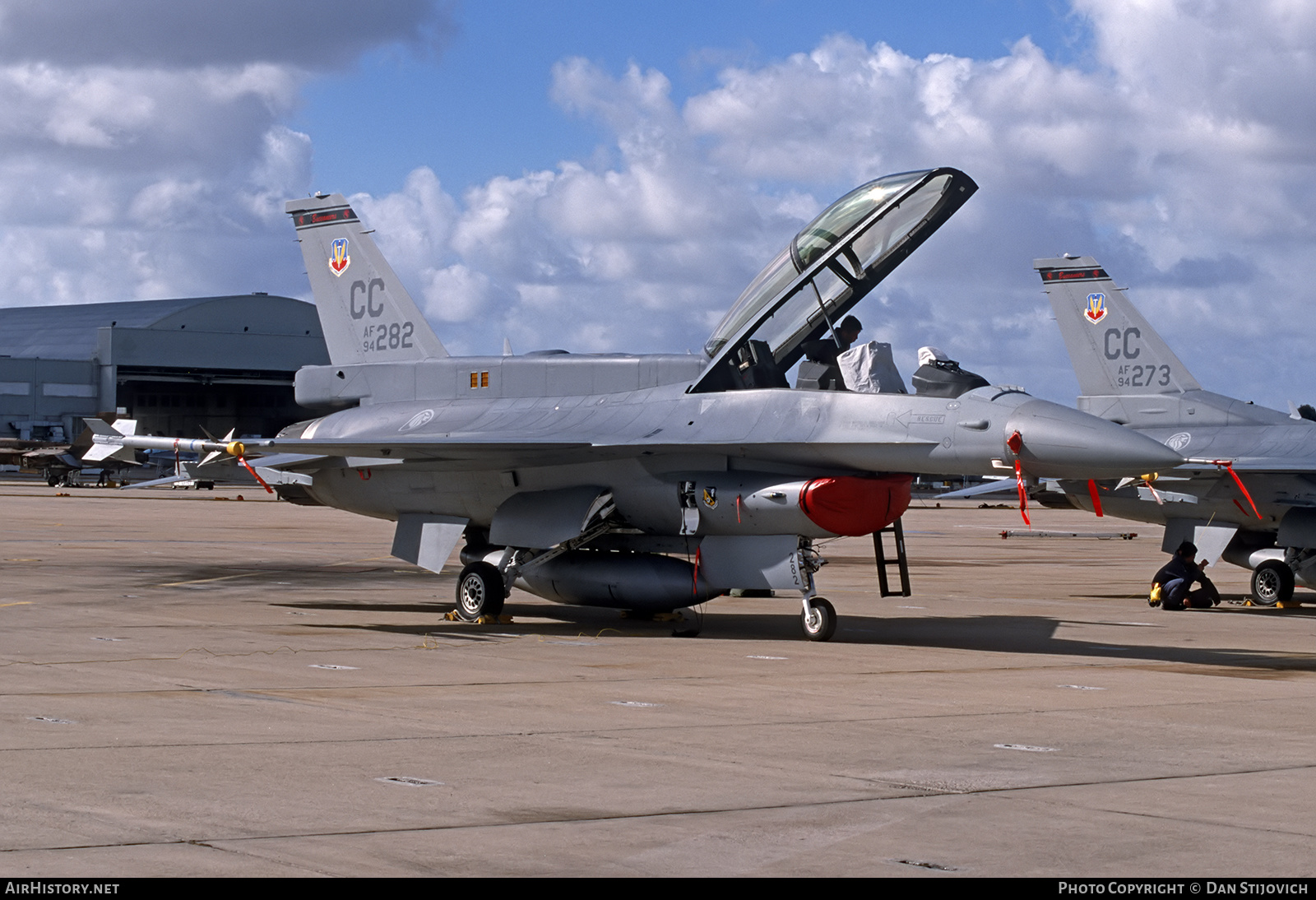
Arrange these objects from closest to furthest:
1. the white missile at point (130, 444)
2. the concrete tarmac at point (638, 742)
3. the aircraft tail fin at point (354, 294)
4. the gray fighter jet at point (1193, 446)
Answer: the concrete tarmac at point (638, 742) < the white missile at point (130, 444) < the aircraft tail fin at point (354, 294) < the gray fighter jet at point (1193, 446)

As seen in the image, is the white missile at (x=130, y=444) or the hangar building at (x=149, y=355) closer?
the white missile at (x=130, y=444)

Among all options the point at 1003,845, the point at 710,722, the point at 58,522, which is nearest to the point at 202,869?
the point at 1003,845

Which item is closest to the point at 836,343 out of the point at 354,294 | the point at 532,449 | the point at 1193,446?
the point at 532,449

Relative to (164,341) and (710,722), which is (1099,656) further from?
(164,341)

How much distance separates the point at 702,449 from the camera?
13.4m

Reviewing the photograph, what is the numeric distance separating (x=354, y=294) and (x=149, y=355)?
65082 mm

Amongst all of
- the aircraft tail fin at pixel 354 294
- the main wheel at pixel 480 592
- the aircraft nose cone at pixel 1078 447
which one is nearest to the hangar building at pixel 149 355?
the aircraft tail fin at pixel 354 294

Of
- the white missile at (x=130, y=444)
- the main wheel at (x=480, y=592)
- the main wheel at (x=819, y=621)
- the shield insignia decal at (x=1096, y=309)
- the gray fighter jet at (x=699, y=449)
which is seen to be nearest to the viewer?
the gray fighter jet at (x=699, y=449)

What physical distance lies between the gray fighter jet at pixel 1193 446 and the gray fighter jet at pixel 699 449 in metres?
5.78

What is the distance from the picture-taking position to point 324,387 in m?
16.9

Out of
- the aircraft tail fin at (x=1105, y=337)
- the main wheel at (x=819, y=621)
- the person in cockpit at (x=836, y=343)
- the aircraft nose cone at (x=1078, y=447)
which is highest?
the aircraft tail fin at (x=1105, y=337)

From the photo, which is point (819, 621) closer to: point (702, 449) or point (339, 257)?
point (702, 449)

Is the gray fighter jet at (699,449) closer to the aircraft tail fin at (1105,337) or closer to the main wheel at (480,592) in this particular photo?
the main wheel at (480,592)

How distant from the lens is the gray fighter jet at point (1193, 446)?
1905 centimetres
